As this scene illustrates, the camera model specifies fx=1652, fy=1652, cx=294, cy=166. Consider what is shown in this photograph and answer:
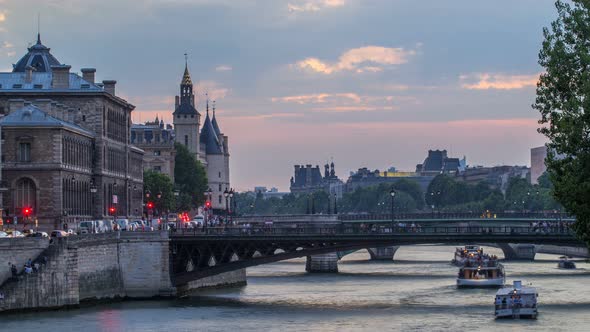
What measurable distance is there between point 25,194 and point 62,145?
4846 mm

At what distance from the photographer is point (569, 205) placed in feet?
191

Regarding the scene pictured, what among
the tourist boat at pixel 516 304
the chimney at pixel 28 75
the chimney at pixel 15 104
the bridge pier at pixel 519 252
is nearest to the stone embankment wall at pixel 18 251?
the tourist boat at pixel 516 304

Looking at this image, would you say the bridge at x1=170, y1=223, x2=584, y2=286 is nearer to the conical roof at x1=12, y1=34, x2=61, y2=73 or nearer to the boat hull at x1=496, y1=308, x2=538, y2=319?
the boat hull at x1=496, y1=308, x2=538, y2=319

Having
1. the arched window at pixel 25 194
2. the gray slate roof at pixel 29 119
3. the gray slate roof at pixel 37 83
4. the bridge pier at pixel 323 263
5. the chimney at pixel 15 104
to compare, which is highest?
the gray slate roof at pixel 37 83

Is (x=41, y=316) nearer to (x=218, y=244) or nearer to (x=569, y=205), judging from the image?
(x=218, y=244)

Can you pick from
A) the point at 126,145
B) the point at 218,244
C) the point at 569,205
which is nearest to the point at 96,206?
the point at 126,145

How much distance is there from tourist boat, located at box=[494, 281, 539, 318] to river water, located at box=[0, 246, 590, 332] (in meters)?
0.84

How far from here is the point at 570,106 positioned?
5759 cm

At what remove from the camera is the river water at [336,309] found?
3361 inches

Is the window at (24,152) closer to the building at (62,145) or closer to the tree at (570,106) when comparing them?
the building at (62,145)

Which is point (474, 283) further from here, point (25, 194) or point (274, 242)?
point (25, 194)

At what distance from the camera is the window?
391ft

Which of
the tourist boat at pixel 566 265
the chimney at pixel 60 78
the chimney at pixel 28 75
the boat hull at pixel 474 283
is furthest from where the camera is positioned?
the tourist boat at pixel 566 265

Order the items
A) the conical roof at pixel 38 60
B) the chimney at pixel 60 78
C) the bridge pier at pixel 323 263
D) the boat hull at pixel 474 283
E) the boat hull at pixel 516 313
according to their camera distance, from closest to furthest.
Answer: the boat hull at pixel 516 313 → the boat hull at pixel 474 283 → the chimney at pixel 60 78 → the conical roof at pixel 38 60 → the bridge pier at pixel 323 263
